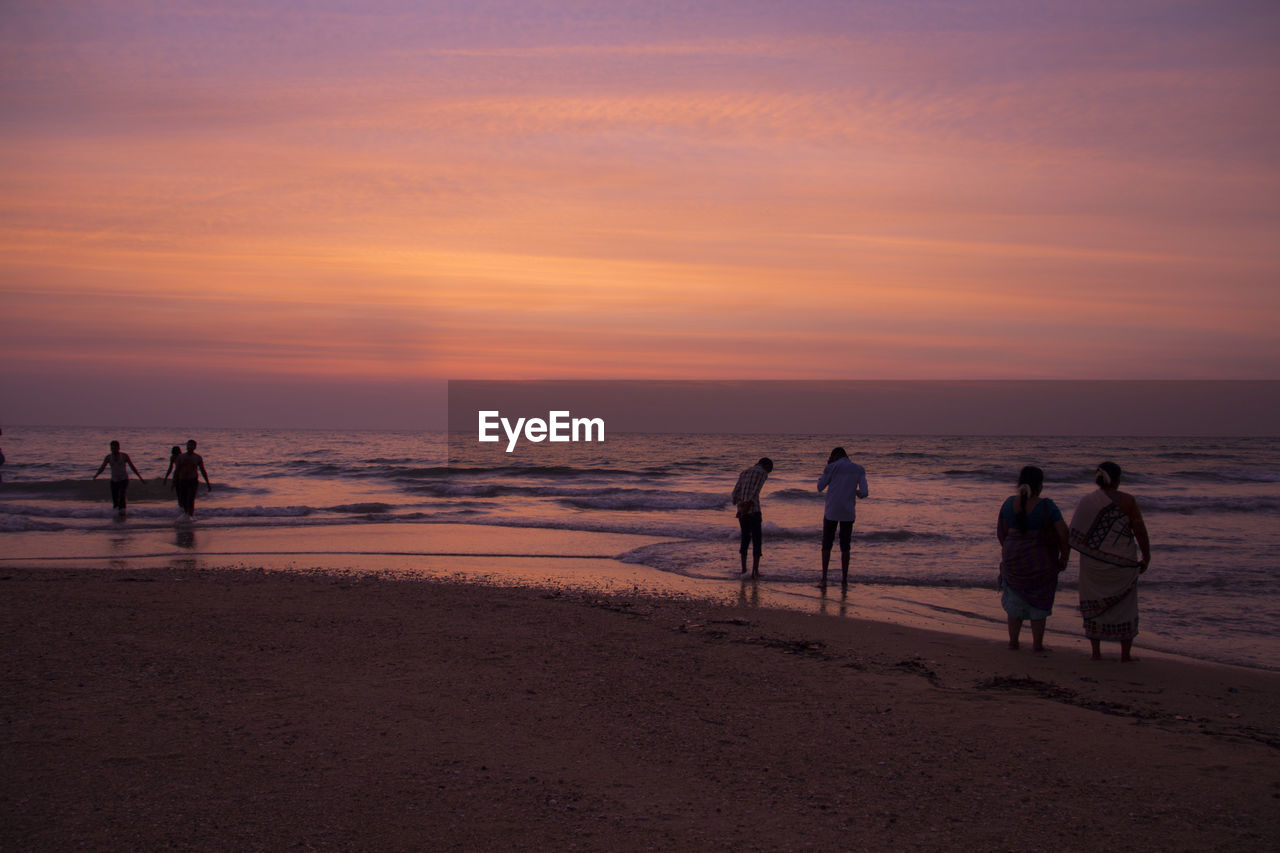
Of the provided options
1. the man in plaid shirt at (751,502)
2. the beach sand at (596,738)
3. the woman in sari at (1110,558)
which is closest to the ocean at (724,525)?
the man in plaid shirt at (751,502)

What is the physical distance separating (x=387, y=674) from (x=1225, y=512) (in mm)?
26045

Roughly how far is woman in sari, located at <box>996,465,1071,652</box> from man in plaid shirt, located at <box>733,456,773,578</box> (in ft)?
14.8

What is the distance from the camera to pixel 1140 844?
3.74 meters

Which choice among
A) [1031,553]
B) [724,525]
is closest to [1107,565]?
[1031,553]

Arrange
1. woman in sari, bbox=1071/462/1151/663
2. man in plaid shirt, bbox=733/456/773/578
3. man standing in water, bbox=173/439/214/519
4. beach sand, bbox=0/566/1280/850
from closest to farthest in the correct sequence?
beach sand, bbox=0/566/1280/850
woman in sari, bbox=1071/462/1151/663
man in plaid shirt, bbox=733/456/773/578
man standing in water, bbox=173/439/214/519

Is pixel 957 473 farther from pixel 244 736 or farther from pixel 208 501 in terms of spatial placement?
pixel 244 736

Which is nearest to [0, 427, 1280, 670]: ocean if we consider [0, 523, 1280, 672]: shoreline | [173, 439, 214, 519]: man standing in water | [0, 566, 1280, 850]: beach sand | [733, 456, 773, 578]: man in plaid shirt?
[0, 523, 1280, 672]: shoreline

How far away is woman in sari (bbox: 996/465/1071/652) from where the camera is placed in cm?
750

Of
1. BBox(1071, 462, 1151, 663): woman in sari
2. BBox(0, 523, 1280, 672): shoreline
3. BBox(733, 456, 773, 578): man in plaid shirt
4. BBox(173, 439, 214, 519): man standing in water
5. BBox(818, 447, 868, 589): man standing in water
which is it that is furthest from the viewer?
BBox(173, 439, 214, 519): man standing in water

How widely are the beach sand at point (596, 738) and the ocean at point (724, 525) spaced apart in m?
2.74

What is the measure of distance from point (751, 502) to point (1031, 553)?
5.09m

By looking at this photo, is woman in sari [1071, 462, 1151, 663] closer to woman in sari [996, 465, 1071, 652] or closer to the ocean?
woman in sari [996, 465, 1071, 652]

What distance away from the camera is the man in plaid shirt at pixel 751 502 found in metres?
12.2

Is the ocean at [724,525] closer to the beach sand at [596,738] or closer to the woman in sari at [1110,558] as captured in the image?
the woman in sari at [1110,558]
